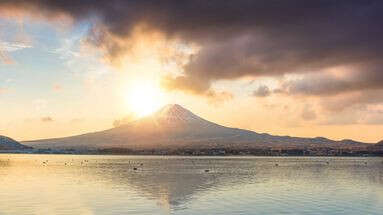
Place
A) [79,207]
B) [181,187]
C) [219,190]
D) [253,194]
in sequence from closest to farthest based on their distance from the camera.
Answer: [79,207] < [253,194] < [219,190] < [181,187]

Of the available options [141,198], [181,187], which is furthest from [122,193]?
[181,187]

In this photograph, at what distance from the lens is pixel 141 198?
54344 millimetres

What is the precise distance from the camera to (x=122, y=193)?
60.0m

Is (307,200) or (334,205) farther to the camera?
(307,200)

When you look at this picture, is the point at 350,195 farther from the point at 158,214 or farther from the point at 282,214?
the point at 158,214

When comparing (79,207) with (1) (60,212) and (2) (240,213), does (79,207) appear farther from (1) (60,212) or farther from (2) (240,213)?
(2) (240,213)

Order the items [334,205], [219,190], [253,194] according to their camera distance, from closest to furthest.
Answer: [334,205] < [253,194] < [219,190]

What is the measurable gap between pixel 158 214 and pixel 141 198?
11589 millimetres

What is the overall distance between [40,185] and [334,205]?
38.9 metres

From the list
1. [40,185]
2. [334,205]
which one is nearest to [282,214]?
[334,205]

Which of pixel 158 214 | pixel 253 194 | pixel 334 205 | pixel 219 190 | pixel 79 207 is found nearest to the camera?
pixel 158 214

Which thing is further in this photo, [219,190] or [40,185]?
[40,185]

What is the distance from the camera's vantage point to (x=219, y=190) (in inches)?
2537

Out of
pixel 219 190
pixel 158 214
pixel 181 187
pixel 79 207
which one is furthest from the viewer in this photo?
pixel 181 187
